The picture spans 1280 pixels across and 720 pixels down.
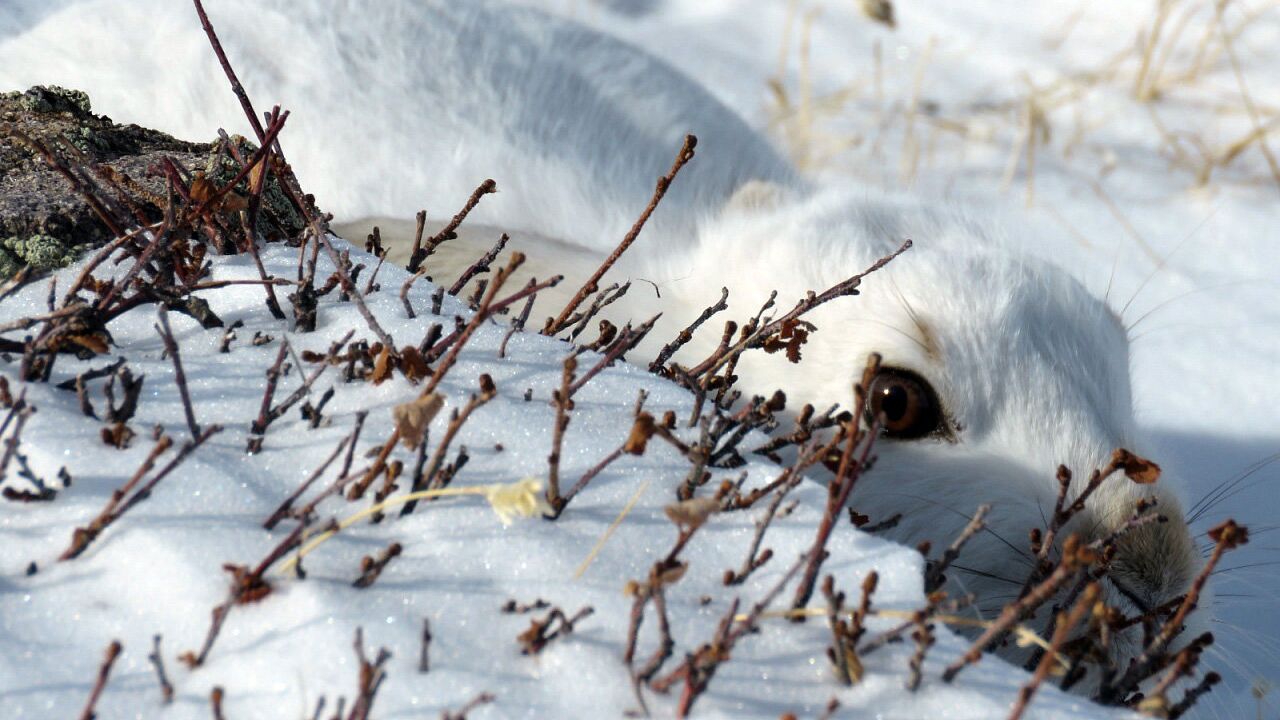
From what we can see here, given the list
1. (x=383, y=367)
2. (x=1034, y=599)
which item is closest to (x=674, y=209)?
(x=383, y=367)

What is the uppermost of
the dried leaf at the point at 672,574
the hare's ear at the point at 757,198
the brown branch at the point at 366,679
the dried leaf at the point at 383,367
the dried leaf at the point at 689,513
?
the hare's ear at the point at 757,198

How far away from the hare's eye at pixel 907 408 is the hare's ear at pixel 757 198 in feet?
4.18

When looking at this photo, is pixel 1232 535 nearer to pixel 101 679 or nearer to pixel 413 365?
pixel 413 365

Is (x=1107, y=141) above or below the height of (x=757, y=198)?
above

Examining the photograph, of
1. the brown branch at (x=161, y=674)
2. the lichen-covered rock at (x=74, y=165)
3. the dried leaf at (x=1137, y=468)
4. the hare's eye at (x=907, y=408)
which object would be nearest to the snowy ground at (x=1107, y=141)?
the hare's eye at (x=907, y=408)

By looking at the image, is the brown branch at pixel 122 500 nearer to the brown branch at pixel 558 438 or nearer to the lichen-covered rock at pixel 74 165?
the brown branch at pixel 558 438

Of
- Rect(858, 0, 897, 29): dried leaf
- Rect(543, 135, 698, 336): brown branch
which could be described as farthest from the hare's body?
Rect(858, 0, 897, 29): dried leaf

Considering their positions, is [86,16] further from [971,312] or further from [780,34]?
[780,34]

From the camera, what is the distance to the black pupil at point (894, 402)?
8.26 ft

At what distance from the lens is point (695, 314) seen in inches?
121

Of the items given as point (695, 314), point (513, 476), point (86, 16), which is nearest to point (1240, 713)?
A: point (695, 314)

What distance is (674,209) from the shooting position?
376 cm

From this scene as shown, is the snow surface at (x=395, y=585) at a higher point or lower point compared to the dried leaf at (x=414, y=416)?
lower

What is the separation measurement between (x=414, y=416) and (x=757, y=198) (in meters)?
2.29
